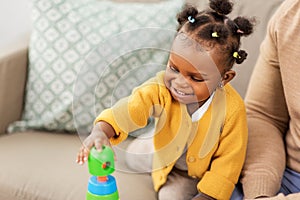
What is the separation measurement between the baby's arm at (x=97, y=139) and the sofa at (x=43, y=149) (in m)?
0.07

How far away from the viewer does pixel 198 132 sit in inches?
47.2

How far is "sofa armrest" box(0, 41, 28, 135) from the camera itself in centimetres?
168

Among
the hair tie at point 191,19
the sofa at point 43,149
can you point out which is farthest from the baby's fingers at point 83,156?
the hair tie at point 191,19

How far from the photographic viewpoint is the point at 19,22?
215 centimetres

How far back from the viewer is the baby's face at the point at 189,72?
108 cm

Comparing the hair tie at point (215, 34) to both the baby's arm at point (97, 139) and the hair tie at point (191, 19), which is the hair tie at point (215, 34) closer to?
the hair tie at point (191, 19)

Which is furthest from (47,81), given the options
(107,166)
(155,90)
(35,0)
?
(107,166)

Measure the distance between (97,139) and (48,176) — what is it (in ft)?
1.43

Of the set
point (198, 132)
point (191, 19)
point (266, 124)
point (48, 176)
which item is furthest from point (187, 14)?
point (48, 176)

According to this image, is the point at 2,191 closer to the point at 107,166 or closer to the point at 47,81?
the point at 47,81

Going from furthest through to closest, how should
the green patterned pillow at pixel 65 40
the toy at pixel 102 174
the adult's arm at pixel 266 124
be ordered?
the green patterned pillow at pixel 65 40
the adult's arm at pixel 266 124
the toy at pixel 102 174

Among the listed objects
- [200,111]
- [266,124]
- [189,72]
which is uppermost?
[189,72]

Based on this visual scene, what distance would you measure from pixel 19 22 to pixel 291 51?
1.22 metres

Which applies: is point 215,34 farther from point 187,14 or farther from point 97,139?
point 97,139
